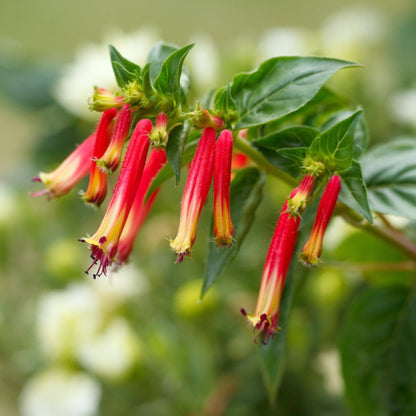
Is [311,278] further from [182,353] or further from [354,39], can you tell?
[354,39]

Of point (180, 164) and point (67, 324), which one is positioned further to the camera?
point (67, 324)

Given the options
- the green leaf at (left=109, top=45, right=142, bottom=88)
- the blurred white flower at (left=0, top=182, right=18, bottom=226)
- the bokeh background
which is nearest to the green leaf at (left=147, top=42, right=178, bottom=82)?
the green leaf at (left=109, top=45, right=142, bottom=88)

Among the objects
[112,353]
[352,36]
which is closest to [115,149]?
[112,353]

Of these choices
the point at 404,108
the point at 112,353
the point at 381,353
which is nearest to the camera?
the point at 381,353

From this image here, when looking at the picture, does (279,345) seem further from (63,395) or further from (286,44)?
(286,44)

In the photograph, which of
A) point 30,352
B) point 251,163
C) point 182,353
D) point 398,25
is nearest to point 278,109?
point 251,163

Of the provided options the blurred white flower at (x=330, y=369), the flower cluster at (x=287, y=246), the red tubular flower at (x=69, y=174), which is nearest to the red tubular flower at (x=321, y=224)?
the flower cluster at (x=287, y=246)
